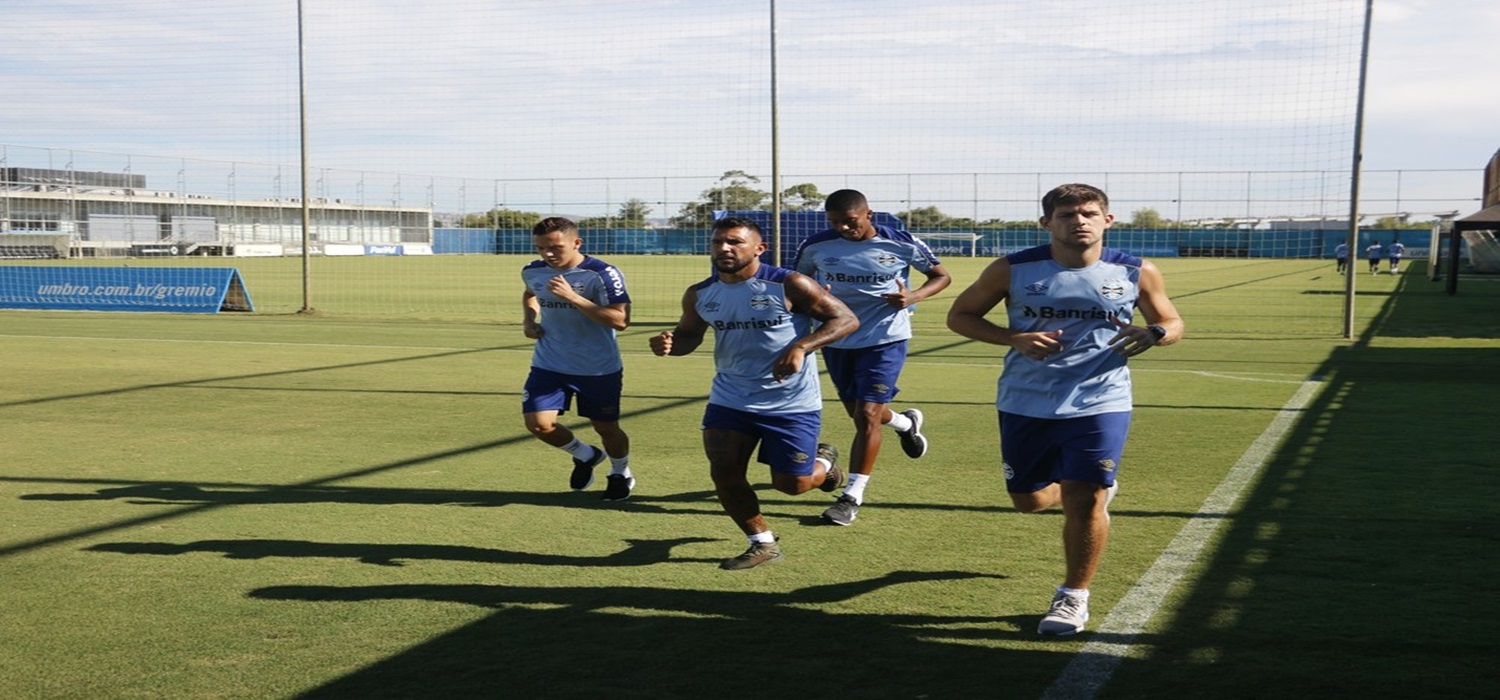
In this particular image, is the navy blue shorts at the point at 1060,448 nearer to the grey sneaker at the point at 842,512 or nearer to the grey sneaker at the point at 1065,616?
the grey sneaker at the point at 1065,616

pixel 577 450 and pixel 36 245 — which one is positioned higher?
pixel 36 245

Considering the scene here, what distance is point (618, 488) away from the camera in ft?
26.9

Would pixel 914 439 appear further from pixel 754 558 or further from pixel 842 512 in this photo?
pixel 754 558

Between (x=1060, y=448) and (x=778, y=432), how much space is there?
1522mm

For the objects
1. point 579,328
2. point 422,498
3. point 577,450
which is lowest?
point 422,498

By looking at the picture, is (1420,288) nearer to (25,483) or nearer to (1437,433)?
(1437,433)

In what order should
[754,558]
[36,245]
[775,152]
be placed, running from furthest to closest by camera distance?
[36,245] → [775,152] → [754,558]

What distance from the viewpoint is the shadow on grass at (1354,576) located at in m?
4.74

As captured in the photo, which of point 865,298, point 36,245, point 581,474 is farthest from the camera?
point 36,245

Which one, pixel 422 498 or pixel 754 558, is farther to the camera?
pixel 422 498

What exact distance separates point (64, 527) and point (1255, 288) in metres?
37.7

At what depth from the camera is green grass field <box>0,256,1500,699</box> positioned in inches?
191

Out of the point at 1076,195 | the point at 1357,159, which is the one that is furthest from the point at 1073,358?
the point at 1357,159

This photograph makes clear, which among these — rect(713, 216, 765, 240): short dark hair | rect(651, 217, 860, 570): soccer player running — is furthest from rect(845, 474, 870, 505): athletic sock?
rect(713, 216, 765, 240): short dark hair
